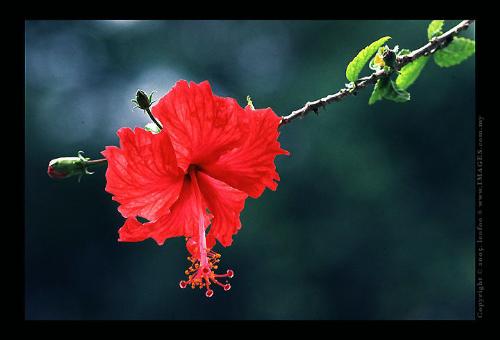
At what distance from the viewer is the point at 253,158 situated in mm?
1101

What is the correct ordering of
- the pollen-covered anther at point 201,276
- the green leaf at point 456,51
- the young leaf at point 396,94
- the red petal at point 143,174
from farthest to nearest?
1. the green leaf at point 456,51
2. the young leaf at point 396,94
3. the pollen-covered anther at point 201,276
4. the red petal at point 143,174

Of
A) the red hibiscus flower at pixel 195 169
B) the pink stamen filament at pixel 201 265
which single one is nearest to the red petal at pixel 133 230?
the red hibiscus flower at pixel 195 169

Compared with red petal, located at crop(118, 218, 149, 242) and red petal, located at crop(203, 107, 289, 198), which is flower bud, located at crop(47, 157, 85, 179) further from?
red petal, located at crop(203, 107, 289, 198)

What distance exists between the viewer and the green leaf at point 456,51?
4.36ft

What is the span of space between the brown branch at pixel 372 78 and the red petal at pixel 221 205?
185mm

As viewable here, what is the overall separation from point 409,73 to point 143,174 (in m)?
0.70

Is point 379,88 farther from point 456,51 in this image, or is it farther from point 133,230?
point 133,230

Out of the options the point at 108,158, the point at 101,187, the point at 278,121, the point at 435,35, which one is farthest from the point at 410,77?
the point at 101,187

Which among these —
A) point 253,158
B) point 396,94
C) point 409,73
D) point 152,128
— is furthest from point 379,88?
point 152,128

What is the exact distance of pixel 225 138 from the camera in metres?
1.06

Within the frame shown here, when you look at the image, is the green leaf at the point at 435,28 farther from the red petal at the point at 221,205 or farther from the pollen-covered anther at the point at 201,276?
the pollen-covered anther at the point at 201,276

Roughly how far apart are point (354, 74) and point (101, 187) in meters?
5.55
